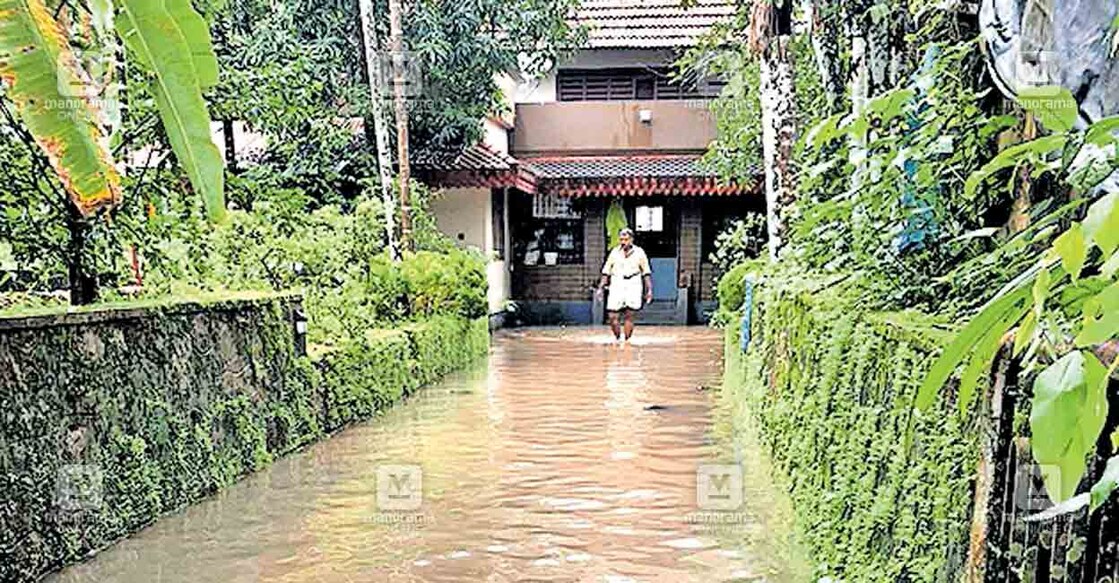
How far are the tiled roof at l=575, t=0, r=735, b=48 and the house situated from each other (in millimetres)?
27

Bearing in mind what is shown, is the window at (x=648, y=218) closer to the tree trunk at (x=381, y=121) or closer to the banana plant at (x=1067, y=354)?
the tree trunk at (x=381, y=121)

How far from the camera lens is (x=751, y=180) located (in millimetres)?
21797

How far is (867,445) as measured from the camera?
510 cm

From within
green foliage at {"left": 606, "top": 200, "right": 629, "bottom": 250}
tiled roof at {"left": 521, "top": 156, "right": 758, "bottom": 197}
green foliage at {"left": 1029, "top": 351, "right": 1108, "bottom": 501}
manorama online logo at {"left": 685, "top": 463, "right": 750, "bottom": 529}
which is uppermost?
tiled roof at {"left": 521, "top": 156, "right": 758, "bottom": 197}

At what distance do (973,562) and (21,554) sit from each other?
458 cm

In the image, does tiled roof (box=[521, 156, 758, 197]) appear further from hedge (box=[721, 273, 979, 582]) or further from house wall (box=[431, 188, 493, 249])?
hedge (box=[721, 273, 979, 582])

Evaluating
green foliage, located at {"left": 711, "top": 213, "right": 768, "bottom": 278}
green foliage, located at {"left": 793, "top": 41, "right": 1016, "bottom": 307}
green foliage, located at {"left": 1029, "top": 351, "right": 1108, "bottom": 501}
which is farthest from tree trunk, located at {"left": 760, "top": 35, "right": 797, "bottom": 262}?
green foliage, located at {"left": 1029, "top": 351, "right": 1108, "bottom": 501}

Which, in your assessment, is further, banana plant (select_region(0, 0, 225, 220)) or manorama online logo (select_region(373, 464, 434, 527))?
manorama online logo (select_region(373, 464, 434, 527))

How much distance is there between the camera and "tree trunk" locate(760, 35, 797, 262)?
1339cm

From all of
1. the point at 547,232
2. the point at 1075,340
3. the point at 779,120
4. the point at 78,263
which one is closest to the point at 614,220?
the point at 547,232

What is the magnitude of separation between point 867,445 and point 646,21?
871 inches

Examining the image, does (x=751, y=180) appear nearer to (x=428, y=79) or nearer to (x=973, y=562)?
(x=428, y=79)

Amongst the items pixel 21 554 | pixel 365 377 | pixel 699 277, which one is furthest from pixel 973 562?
pixel 699 277

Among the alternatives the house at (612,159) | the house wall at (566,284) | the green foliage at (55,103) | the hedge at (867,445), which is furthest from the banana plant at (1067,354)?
the house wall at (566,284)
